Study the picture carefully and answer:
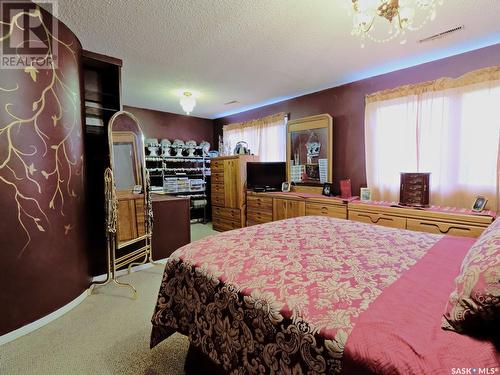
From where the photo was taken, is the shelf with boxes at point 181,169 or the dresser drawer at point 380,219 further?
the shelf with boxes at point 181,169

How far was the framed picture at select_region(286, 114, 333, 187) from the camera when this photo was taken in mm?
3949

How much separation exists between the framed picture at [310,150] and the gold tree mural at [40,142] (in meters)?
3.22

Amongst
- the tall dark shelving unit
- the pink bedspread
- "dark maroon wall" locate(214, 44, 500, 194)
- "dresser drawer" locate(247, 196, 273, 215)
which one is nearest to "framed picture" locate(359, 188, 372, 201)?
"dark maroon wall" locate(214, 44, 500, 194)

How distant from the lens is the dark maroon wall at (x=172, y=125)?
5.29m

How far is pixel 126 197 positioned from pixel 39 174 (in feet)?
2.87

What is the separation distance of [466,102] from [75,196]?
14.0ft

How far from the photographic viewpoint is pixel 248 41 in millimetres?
2426

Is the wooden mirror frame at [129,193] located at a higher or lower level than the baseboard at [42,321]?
higher

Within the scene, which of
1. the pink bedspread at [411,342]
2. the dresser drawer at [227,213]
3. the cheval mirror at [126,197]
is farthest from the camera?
the dresser drawer at [227,213]

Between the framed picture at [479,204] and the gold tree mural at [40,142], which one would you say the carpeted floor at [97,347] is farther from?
the framed picture at [479,204]

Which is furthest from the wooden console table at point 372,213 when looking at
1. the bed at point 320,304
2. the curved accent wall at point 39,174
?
the curved accent wall at point 39,174

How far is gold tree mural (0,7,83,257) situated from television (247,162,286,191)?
9.71 ft

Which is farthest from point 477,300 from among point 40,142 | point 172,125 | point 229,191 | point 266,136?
point 172,125

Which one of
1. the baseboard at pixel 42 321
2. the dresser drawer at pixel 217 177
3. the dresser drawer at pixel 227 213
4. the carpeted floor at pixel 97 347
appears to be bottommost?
the carpeted floor at pixel 97 347
